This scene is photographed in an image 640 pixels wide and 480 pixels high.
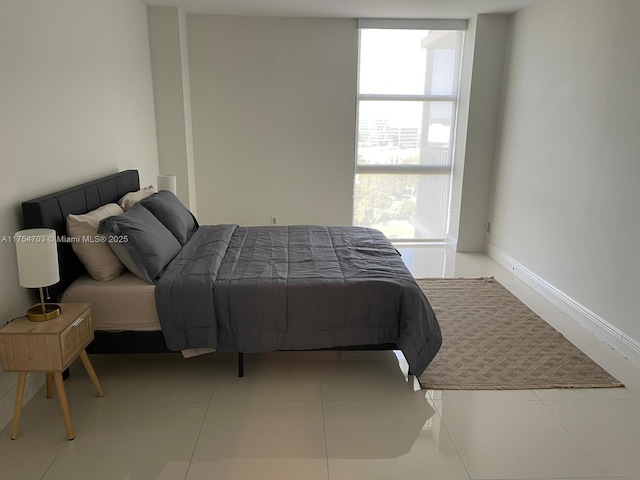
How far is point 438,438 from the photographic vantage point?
2303 millimetres

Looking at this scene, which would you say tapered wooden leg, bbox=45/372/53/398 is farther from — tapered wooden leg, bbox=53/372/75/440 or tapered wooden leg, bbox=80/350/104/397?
tapered wooden leg, bbox=53/372/75/440

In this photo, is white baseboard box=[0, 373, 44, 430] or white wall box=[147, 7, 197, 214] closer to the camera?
white baseboard box=[0, 373, 44, 430]

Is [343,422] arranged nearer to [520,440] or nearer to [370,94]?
[520,440]

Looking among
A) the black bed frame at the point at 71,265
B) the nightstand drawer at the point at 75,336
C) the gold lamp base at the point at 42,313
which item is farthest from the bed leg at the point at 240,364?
the gold lamp base at the point at 42,313

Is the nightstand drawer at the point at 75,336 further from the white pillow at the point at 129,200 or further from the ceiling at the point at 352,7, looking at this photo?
the ceiling at the point at 352,7

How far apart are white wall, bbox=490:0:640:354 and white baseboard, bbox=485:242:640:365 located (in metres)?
0.03

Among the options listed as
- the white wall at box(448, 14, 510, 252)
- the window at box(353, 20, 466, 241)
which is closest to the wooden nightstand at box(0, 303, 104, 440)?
the window at box(353, 20, 466, 241)

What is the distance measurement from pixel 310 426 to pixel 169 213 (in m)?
1.86

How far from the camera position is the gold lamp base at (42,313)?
2.27 meters

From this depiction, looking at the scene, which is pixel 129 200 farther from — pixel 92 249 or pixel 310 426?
pixel 310 426

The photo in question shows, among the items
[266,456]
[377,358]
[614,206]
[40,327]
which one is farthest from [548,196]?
[40,327]

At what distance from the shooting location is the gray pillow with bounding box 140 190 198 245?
3375mm

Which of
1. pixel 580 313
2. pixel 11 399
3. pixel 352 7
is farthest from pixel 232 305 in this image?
pixel 352 7

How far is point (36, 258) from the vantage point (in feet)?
7.13
